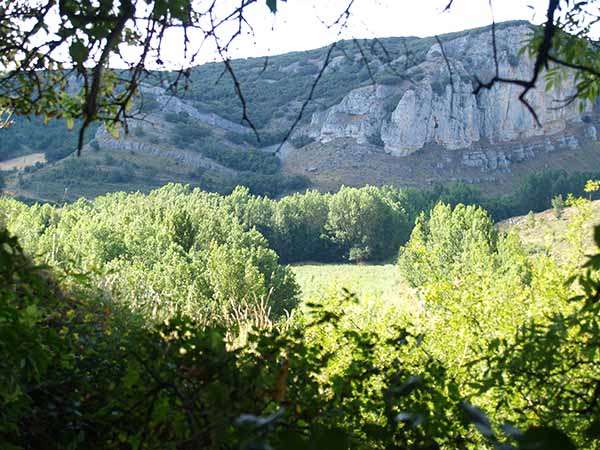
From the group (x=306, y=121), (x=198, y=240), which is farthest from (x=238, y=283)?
(x=306, y=121)

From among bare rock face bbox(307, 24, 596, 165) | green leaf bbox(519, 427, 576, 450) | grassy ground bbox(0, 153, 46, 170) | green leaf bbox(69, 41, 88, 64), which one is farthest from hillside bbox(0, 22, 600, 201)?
green leaf bbox(519, 427, 576, 450)

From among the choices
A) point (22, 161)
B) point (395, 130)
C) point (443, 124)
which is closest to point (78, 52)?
point (22, 161)

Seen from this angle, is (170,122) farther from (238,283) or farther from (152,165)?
(238,283)

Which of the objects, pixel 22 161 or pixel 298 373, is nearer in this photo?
pixel 298 373

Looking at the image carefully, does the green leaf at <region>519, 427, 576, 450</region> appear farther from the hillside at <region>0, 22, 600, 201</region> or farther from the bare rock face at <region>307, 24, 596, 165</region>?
the bare rock face at <region>307, 24, 596, 165</region>

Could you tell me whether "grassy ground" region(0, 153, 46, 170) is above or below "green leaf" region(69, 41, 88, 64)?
below

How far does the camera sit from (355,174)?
78.3m

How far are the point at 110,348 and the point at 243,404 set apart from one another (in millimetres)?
1940

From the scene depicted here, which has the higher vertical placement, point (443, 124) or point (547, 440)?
point (547, 440)

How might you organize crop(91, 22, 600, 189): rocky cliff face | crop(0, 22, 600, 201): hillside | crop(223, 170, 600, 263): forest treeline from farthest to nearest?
crop(91, 22, 600, 189): rocky cliff face < crop(0, 22, 600, 201): hillside < crop(223, 170, 600, 263): forest treeline

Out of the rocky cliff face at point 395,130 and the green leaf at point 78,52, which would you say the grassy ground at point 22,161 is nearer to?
the rocky cliff face at point 395,130

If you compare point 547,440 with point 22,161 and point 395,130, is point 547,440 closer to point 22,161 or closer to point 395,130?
point 22,161

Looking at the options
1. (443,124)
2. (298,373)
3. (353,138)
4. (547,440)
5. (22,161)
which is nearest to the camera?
(547,440)

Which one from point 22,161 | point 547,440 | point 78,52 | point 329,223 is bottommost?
point 329,223
